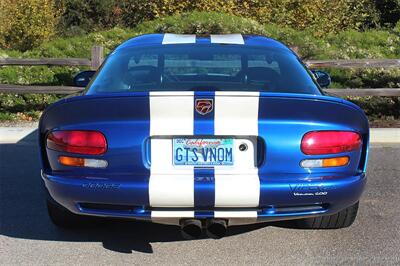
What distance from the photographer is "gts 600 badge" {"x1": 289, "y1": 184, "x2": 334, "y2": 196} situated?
339 cm

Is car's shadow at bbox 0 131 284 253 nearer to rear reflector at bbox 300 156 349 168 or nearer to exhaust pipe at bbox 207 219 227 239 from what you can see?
exhaust pipe at bbox 207 219 227 239

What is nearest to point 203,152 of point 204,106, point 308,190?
point 204,106

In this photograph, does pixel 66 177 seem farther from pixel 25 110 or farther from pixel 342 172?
pixel 25 110

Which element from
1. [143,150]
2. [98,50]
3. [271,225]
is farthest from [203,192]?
[98,50]

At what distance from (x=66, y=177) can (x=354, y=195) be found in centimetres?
176

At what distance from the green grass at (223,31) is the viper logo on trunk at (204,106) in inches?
259

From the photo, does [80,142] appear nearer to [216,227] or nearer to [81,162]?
[81,162]

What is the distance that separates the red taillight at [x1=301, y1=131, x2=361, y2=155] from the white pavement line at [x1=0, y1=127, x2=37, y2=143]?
537 centimetres

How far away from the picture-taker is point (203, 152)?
3.37 m

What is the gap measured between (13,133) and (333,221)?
5.23 meters

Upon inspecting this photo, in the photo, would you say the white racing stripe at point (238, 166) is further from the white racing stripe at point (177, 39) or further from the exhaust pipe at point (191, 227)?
the white racing stripe at point (177, 39)

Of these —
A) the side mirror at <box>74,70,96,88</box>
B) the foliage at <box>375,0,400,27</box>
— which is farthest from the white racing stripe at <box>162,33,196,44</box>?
the foliage at <box>375,0,400,27</box>

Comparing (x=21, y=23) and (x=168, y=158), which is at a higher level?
(x=168, y=158)

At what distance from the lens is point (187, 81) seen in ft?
13.6
